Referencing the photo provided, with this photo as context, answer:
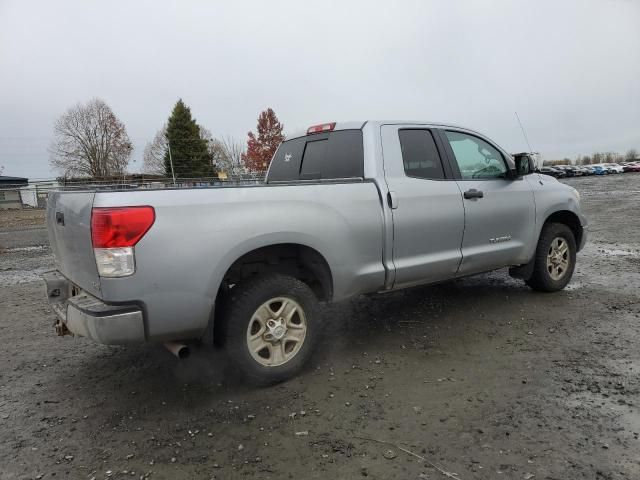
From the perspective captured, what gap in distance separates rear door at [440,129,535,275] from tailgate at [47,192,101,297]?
317cm

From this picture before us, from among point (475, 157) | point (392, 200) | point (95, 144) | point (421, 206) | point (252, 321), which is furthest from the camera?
point (95, 144)

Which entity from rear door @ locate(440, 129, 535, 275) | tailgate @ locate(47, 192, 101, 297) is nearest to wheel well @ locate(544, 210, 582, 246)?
rear door @ locate(440, 129, 535, 275)

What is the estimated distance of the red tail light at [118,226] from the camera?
269 cm

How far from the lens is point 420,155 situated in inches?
168

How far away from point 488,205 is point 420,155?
3.04ft

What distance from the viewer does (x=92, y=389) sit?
351 cm

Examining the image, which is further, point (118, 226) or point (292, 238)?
point (292, 238)

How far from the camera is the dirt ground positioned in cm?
249

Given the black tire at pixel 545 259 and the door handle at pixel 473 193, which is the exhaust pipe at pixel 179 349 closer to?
the door handle at pixel 473 193

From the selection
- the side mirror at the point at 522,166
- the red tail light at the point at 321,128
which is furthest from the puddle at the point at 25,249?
the side mirror at the point at 522,166

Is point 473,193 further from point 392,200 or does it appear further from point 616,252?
point 616,252

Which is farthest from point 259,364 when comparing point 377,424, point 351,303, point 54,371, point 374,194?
point 351,303

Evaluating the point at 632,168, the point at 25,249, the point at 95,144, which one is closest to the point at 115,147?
the point at 95,144

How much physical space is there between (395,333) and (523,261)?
1760mm
